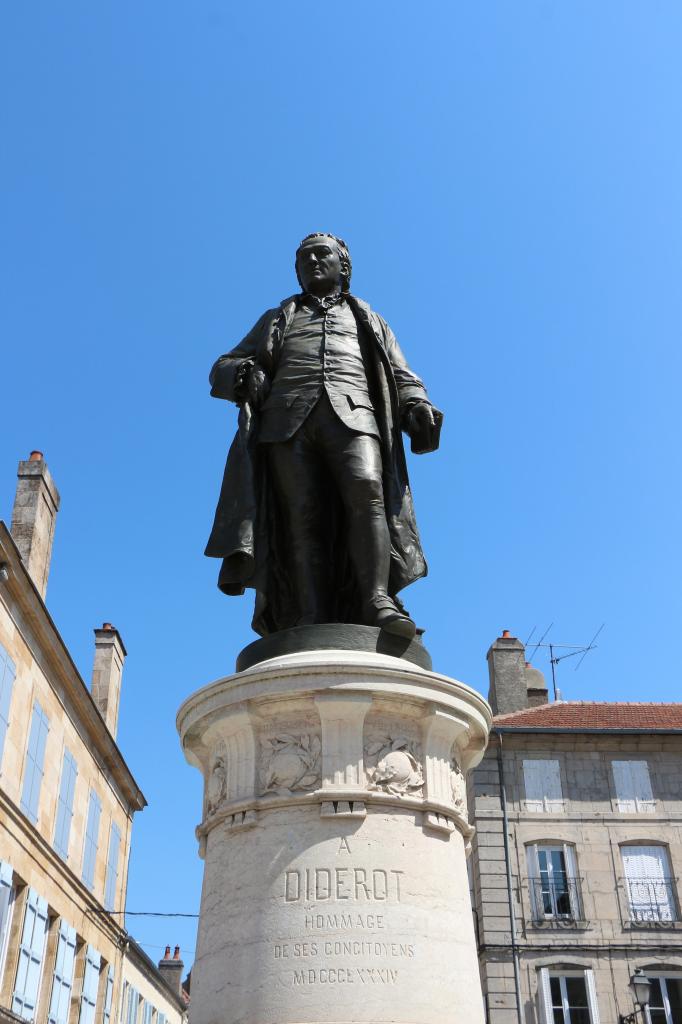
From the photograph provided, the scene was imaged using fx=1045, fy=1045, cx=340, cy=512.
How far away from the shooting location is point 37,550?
86.1ft

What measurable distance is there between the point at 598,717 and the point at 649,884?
5.45 m

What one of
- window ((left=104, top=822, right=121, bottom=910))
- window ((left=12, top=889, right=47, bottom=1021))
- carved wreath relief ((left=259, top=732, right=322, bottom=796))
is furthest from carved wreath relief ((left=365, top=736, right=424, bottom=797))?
window ((left=104, top=822, right=121, bottom=910))

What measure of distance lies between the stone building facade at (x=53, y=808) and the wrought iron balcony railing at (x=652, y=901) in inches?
552

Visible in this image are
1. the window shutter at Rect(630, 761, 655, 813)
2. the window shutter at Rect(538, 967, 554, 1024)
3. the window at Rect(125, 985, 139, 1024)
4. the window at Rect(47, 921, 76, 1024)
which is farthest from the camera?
the window at Rect(125, 985, 139, 1024)

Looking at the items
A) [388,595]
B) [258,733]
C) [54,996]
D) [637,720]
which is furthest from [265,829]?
[637,720]

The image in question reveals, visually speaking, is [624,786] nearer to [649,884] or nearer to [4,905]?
[649,884]

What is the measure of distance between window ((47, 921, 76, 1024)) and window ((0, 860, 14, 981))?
3.27 m

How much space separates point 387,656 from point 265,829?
1037mm

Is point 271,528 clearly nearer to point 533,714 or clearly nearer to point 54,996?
point 54,996

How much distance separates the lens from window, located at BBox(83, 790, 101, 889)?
26.3 metres

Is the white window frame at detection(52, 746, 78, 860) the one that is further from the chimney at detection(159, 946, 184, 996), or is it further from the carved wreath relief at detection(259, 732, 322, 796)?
the chimney at detection(159, 946, 184, 996)

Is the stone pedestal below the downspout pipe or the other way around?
below

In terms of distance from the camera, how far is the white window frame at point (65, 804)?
23.9m

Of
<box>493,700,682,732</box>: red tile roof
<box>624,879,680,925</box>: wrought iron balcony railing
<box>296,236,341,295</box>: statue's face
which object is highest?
<box>493,700,682,732</box>: red tile roof
